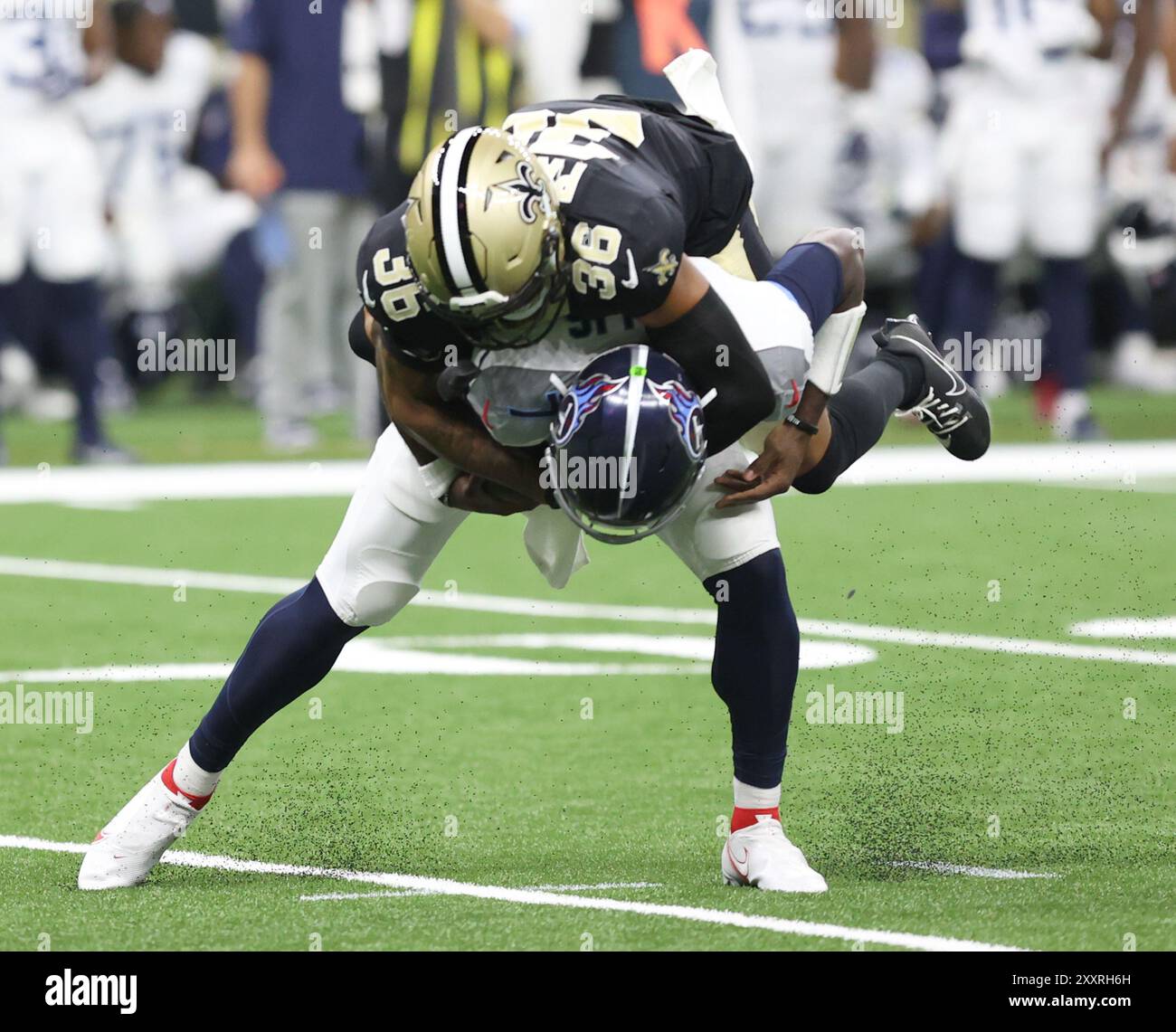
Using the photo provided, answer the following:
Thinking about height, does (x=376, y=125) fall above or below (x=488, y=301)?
below

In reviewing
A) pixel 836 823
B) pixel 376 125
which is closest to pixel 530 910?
pixel 836 823

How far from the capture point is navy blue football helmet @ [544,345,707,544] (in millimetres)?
4691

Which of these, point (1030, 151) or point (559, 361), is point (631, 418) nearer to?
point (559, 361)

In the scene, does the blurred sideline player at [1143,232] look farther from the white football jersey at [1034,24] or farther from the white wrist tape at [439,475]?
the white wrist tape at [439,475]

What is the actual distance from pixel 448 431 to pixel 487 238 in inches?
22.4

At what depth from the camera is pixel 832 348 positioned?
5.31m

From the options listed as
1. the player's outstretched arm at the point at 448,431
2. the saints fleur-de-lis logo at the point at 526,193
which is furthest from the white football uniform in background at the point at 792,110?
the saints fleur-de-lis logo at the point at 526,193

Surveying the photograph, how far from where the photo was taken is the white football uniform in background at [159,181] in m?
16.2

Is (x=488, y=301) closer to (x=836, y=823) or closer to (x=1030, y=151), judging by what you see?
(x=836, y=823)

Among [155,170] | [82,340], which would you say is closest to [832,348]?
[82,340]

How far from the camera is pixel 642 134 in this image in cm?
501

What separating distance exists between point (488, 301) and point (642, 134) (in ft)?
2.12

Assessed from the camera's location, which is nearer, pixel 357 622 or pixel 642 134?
pixel 642 134

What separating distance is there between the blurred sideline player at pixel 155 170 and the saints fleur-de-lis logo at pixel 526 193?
10.8 m
